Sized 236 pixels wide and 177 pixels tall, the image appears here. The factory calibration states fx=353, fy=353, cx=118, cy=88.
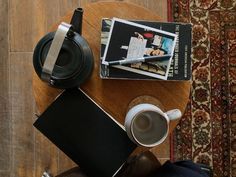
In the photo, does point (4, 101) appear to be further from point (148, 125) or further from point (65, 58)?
point (148, 125)

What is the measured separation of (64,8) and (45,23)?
0.35ft

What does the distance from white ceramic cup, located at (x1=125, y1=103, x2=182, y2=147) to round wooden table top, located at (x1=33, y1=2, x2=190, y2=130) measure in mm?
109

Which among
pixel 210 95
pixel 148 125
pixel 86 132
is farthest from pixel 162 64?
pixel 210 95

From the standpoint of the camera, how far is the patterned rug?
1.54 metres

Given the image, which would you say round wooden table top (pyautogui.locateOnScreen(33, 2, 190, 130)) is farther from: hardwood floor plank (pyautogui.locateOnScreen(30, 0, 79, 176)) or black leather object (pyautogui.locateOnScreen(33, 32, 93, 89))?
hardwood floor plank (pyautogui.locateOnScreen(30, 0, 79, 176))

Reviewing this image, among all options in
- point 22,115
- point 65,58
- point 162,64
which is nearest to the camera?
point 65,58

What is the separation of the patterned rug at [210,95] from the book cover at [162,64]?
545 mm

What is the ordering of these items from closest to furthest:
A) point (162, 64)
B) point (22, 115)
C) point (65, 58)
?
1. point (65, 58)
2. point (162, 64)
3. point (22, 115)

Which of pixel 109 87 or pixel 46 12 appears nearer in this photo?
pixel 109 87

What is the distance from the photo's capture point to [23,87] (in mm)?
1516

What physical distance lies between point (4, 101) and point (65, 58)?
2.34ft

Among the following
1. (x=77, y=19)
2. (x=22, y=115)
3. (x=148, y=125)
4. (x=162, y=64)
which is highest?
(x=77, y=19)

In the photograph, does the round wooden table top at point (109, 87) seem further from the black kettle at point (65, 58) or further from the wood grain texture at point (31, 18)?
the wood grain texture at point (31, 18)

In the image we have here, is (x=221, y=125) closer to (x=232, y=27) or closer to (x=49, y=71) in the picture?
(x=232, y=27)
